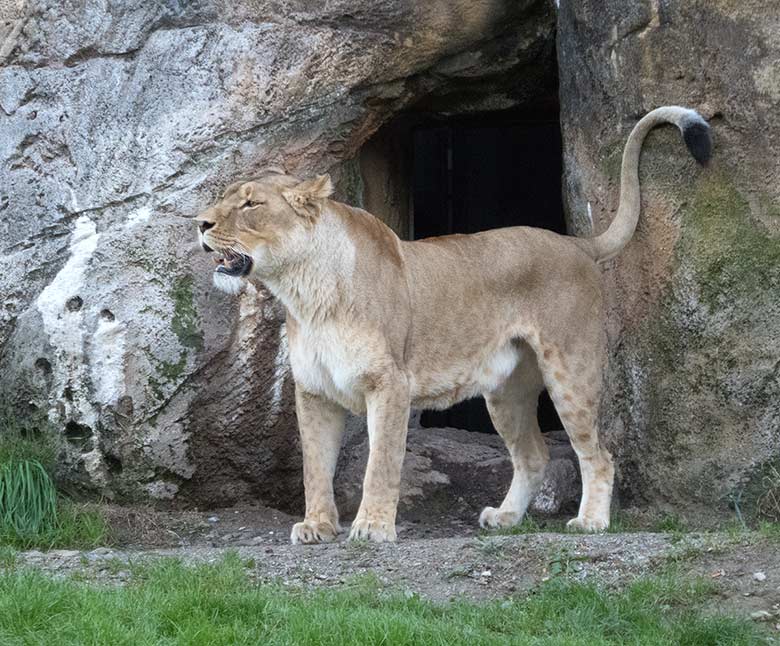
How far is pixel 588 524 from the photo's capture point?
7102 millimetres

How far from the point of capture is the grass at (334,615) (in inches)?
182

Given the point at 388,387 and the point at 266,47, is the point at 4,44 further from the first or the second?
the point at 388,387

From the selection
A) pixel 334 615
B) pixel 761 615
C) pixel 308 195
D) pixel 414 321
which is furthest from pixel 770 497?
pixel 334 615

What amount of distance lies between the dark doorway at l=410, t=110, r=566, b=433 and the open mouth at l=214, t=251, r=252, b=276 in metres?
4.64

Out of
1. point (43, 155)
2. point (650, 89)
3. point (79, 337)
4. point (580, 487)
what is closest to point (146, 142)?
point (43, 155)

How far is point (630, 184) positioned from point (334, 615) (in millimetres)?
3355

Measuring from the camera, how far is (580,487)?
838 cm

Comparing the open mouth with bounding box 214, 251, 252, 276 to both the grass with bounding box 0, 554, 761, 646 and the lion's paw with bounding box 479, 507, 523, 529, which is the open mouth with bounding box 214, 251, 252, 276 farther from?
the lion's paw with bounding box 479, 507, 523, 529

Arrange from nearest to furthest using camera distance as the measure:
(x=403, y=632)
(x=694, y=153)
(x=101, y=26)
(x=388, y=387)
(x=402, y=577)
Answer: (x=403, y=632)
(x=402, y=577)
(x=388, y=387)
(x=694, y=153)
(x=101, y=26)

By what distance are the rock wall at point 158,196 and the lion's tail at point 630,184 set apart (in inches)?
49.3

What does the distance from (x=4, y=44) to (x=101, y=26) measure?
0.57m

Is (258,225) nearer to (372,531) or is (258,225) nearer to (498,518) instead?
(372,531)

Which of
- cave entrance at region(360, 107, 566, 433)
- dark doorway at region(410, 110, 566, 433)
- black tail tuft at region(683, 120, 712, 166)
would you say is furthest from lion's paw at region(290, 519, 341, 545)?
dark doorway at region(410, 110, 566, 433)

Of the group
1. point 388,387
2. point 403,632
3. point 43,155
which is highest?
point 43,155
